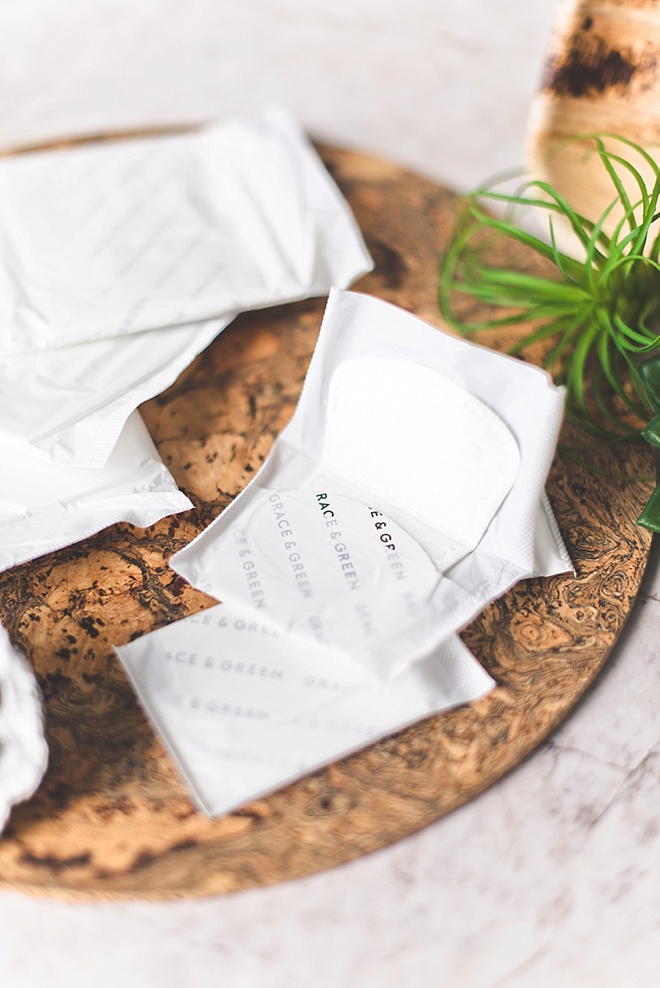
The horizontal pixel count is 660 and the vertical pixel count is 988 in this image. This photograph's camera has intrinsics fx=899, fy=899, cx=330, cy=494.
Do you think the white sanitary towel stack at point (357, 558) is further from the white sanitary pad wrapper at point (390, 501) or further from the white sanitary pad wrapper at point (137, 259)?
the white sanitary pad wrapper at point (137, 259)

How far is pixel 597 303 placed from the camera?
64 centimetres

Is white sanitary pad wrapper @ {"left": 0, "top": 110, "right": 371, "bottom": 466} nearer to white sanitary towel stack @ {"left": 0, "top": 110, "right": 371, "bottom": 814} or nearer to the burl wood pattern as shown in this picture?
white sanitary towel stack @ {"left": 0, "top": 110, "right": 371, "bottom": 814}

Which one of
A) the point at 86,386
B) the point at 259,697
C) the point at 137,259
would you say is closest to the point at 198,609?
the point at 259,697

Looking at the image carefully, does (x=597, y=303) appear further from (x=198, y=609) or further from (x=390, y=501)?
(x=198, y=609)

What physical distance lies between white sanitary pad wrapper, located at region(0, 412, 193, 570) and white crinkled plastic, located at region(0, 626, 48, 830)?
10 cm

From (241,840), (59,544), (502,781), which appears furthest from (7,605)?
(502,781)

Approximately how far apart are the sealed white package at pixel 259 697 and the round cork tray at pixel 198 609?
0.01 meters

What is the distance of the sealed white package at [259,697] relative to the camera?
0.49 meters

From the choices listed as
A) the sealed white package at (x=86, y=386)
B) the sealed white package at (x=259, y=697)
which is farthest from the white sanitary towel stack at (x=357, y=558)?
the sealed white package at (x=86, y=386)

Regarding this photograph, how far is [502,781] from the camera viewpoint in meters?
0.51

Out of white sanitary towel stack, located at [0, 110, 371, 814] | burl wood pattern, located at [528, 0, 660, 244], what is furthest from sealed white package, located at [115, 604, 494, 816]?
burl wood pattern, located at [528, 0, 660, 244]

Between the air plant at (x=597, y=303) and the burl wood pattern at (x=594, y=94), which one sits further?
the burl wood pattern at (x=594, y=94)

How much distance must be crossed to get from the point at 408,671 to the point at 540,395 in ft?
0.63

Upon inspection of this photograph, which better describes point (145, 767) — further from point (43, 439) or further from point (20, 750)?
point (43, 439)
